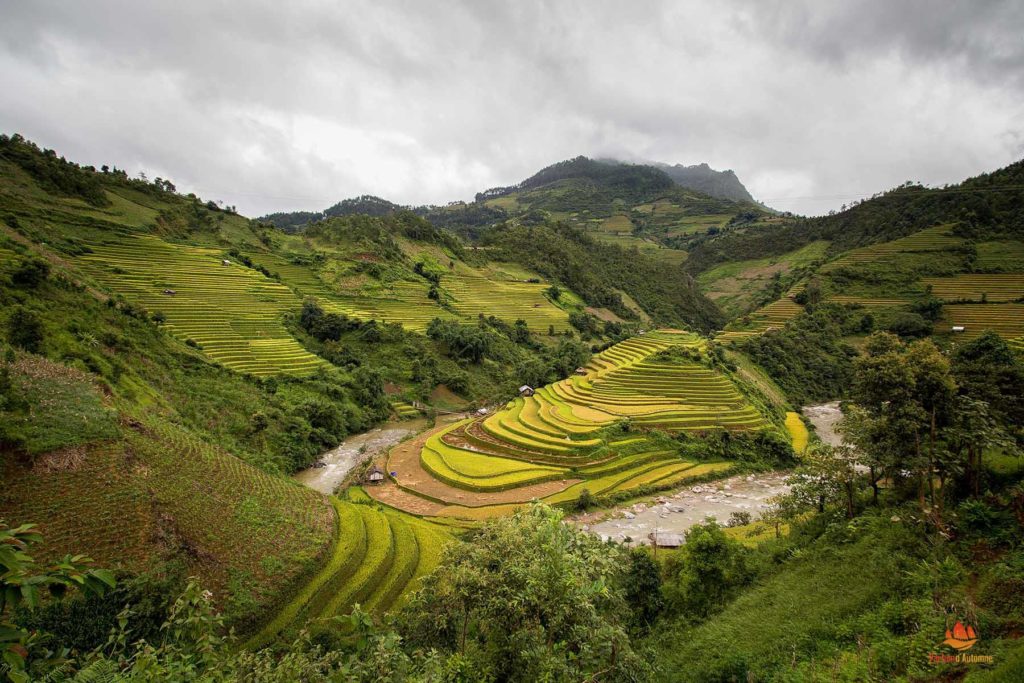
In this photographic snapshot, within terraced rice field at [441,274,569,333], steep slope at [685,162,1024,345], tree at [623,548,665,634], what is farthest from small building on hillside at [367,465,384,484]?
steep slope at [685,162,1024,345]

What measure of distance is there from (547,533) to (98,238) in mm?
52704

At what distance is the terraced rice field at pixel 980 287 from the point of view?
47531mm

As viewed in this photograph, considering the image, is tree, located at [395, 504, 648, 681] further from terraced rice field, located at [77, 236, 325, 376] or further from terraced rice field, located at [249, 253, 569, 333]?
terraced rice field, located at [249, 253, 569, 333]

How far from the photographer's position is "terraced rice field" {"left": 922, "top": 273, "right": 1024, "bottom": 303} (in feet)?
156

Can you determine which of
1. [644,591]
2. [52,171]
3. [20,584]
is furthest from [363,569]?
[52,171]

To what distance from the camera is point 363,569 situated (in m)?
15.0

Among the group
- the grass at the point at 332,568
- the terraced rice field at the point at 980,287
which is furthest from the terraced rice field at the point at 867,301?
the grass at the point at 332,568

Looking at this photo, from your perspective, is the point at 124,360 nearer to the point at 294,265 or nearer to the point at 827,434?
the point at 294,265

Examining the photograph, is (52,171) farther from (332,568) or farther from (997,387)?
(997,387)

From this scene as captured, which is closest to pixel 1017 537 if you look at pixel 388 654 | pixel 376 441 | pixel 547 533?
pixel 547 533

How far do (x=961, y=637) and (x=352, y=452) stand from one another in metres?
29.8

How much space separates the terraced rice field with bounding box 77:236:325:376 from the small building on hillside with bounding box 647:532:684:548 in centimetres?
2783

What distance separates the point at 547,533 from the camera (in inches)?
298
